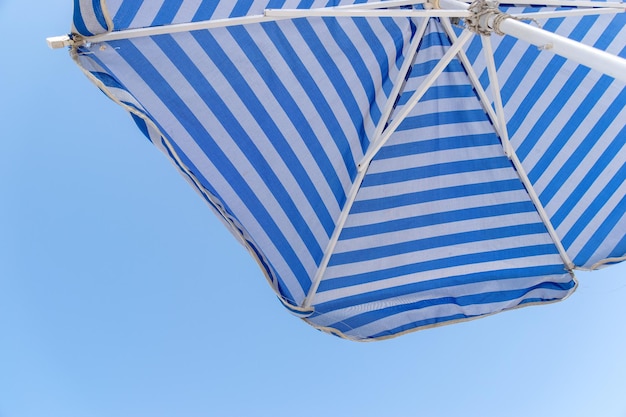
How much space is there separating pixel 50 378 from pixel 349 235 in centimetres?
393

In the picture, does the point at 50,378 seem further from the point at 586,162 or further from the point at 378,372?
the point at 586,162

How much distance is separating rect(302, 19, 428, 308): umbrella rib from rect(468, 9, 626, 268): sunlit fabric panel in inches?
13.9

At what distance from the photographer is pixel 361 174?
351 cm

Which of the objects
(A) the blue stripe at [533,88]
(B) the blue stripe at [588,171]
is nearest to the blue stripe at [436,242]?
(B) the blue stripe at [588,171]

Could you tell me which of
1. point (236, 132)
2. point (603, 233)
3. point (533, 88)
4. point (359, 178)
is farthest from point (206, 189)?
point (603, 233)

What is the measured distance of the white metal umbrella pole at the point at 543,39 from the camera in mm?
2010

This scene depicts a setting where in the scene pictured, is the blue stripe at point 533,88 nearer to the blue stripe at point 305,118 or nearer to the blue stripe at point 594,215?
the blue stripe at point 594,215

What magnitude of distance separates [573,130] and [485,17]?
3.87 feet

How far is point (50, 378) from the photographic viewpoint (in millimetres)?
6023

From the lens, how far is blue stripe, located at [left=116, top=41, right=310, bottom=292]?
2.83 m

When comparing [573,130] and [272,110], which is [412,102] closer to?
[272,110]

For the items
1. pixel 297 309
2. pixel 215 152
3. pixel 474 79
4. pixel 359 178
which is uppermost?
pixel 474 79

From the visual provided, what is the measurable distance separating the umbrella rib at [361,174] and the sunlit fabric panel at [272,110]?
44mm

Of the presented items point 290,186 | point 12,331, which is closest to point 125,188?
point 12,331
